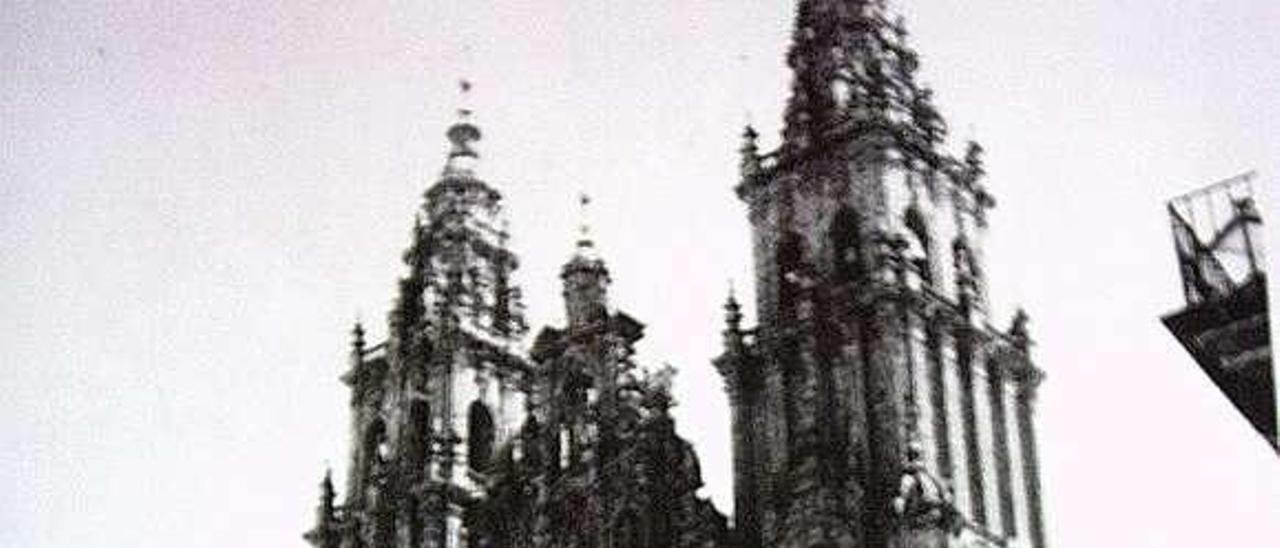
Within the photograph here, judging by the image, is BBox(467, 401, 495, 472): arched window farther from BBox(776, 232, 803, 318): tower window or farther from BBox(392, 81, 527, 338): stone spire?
BBox(776, 232, 803, 318): tower window

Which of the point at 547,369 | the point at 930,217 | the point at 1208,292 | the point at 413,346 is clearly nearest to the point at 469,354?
the point at 413,346

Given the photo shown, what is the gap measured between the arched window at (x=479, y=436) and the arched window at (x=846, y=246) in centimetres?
829

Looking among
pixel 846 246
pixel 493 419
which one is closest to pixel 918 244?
pixel 846 246

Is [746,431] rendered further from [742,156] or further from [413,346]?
[413,346]

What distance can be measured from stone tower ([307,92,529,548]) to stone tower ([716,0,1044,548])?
650 centimetres

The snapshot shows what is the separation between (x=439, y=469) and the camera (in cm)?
3606

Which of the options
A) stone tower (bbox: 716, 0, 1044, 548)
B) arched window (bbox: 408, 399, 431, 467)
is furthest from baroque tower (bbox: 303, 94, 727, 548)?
stone tower (bbox: 716, 0, 1044, 548)

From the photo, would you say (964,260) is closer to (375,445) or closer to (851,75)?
(851,75)

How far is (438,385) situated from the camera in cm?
3738

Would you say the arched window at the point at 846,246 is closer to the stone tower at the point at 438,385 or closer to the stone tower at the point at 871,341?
the stone tower at the point at 871,341

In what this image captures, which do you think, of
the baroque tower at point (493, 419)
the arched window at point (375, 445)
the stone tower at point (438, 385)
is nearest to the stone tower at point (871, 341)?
the baroque tower at point (493, 419)

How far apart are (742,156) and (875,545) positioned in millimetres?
7420

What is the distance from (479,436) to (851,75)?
30.5ft

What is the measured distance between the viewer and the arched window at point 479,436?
1464 inches
